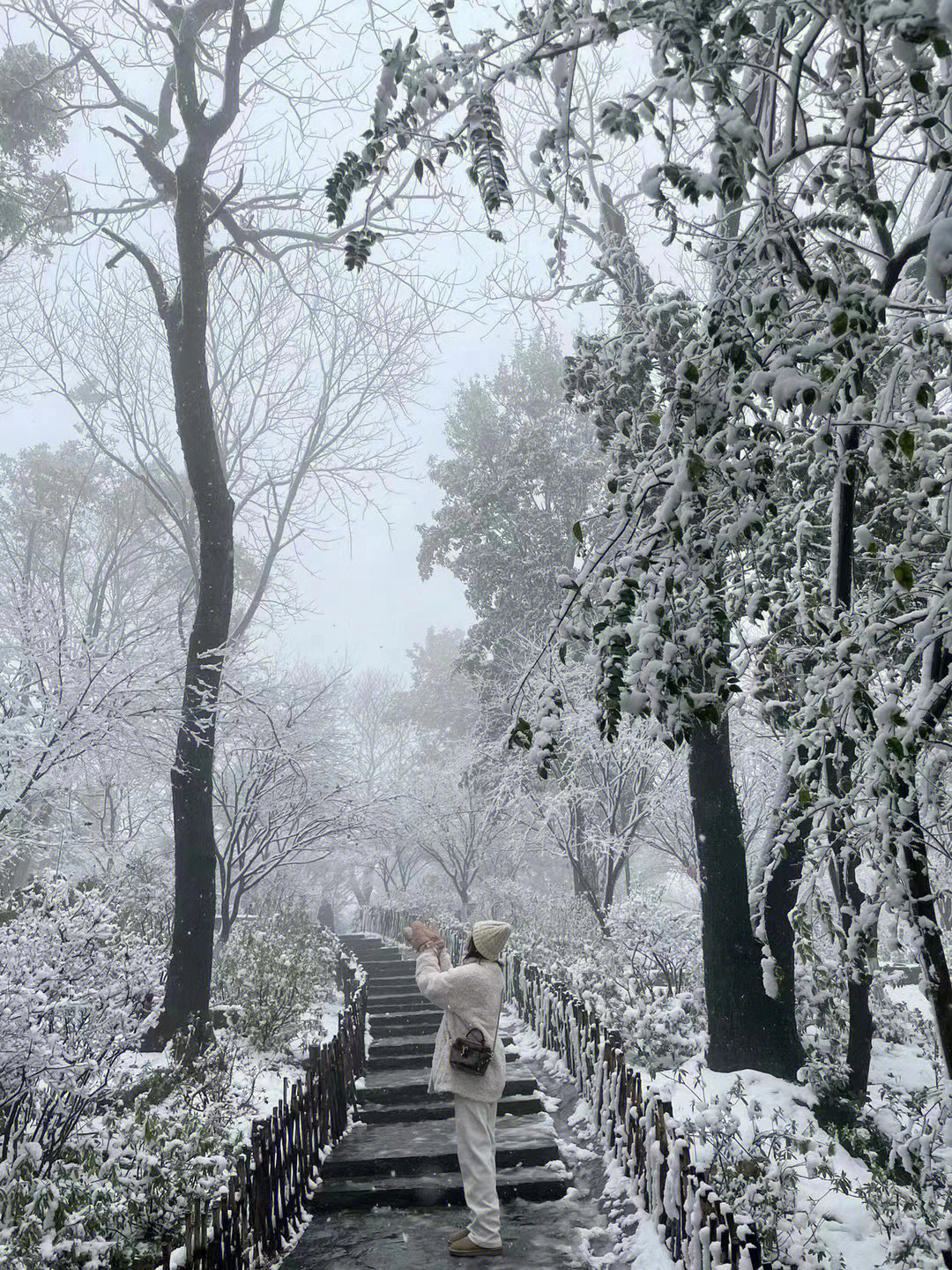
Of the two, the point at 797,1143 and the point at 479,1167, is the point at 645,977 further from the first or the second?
the point at 479,1167

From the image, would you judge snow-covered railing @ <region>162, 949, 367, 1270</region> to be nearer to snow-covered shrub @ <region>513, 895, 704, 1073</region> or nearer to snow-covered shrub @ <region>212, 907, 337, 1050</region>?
snow-covered shrub @ <region>212, 907, 337, 1050</region>

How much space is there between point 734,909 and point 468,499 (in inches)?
745

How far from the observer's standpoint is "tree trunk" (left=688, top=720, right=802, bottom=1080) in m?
7.41

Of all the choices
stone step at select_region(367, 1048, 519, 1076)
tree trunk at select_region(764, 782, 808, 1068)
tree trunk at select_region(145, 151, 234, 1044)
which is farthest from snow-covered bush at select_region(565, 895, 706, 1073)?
tree trunk at select_region(145, 151, 234, 1044)

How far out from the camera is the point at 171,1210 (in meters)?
4.91

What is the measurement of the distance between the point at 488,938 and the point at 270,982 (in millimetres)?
6804

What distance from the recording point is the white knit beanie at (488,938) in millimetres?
5617

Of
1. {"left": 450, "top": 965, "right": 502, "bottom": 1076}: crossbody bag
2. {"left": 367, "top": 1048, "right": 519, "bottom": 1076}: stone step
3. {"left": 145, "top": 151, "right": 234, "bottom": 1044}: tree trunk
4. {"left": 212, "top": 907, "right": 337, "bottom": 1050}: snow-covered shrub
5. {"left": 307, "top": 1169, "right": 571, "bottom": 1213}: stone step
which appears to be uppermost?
{"left": 145, "top": 151, "right": 234, "bottom": 1044}: tree trunk

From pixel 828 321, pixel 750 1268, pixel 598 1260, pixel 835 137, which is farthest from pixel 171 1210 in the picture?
pixel 835 137

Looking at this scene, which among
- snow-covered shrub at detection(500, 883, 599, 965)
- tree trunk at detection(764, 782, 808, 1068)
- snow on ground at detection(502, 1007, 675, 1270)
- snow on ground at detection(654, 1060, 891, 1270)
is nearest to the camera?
snow on ground at detection(654, 1060, 891, 1270)

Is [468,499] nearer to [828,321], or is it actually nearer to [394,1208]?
[394,1208]

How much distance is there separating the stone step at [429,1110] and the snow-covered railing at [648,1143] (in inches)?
19.8

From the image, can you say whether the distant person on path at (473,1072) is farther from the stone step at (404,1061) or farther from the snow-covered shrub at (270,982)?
the snow-covered shrub at (270,982)

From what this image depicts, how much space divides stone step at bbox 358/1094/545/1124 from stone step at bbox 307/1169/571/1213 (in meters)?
1.65
